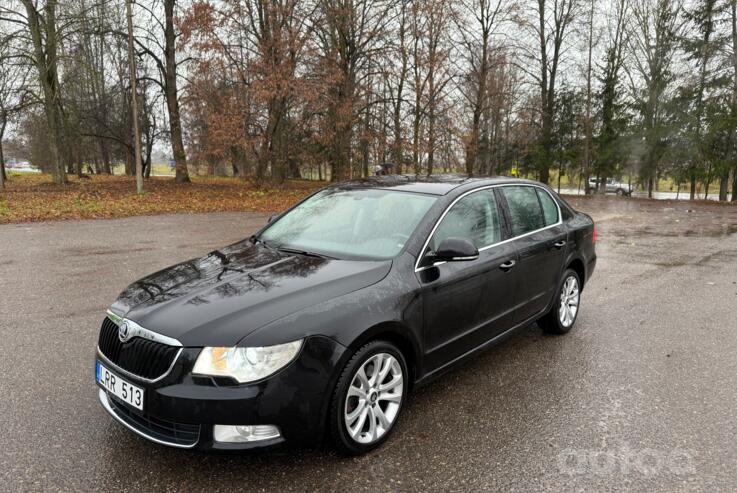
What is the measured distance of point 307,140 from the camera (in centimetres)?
2564

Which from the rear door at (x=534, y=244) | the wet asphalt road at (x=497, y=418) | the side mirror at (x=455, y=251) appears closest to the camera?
the wet asphalt road at (x=497, y=418)

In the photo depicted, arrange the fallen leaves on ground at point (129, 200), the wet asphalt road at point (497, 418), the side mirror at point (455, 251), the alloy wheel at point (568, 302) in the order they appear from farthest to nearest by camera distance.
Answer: the fallen leaves on ground at point (129, 200) → the alloy wheel at point (568, 302) → the side mirror at point (455, 251) → the wet asphalt road at point (497, 418)

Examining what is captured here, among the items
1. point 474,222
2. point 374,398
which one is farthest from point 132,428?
point 474,222

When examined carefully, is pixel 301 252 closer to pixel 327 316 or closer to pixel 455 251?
pixel 327 316

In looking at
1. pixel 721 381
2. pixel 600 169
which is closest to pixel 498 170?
pixel 600 169

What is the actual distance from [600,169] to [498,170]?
23.3 feet

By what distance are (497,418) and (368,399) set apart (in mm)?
982

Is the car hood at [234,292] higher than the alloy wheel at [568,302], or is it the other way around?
the car hood at [234,292]

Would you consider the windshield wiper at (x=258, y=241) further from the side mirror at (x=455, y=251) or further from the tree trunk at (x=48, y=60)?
the tree trunk at (x=48, y=60)

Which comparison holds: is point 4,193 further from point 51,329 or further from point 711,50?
point 711,50

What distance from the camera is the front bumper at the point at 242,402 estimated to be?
241 centimetres

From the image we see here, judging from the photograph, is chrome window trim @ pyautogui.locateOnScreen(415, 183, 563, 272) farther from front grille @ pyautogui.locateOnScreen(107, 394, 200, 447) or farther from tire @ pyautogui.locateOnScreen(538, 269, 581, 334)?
front grille @ pyautogui.locateOnScreen(107, 394, 200, 447)

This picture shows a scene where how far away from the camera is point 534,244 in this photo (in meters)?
4.25

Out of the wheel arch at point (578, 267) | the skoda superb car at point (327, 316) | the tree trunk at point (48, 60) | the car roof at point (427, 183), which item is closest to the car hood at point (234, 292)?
the skoda superb car at point (327, 316)
